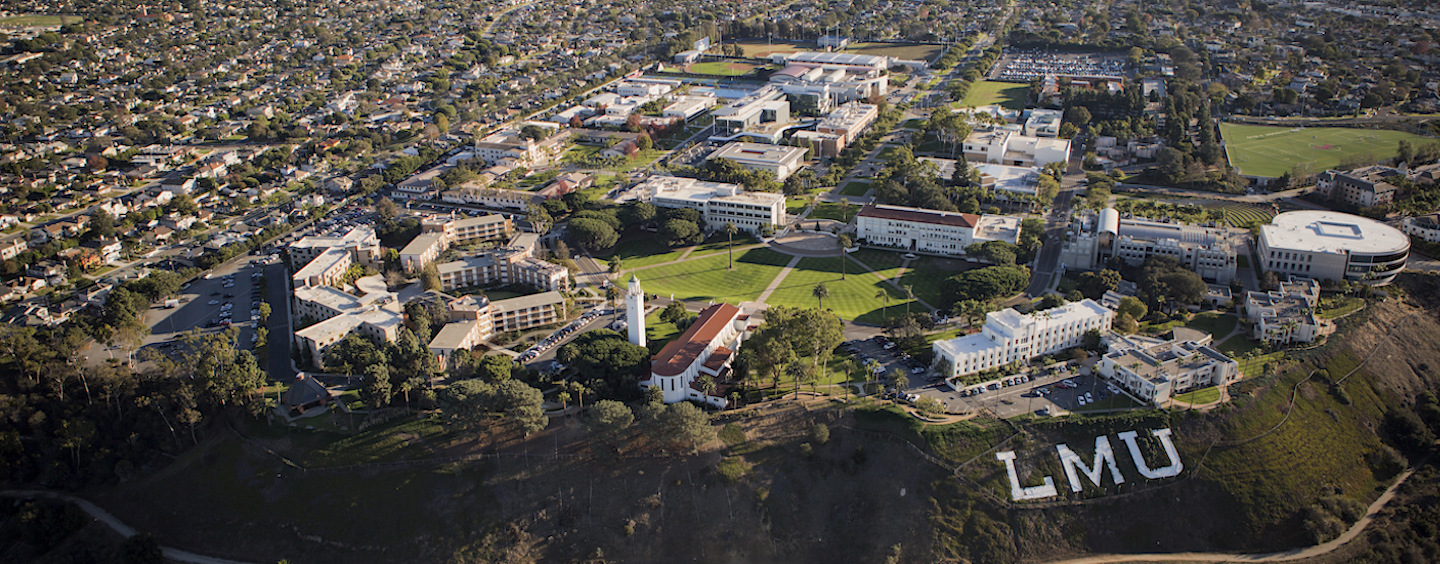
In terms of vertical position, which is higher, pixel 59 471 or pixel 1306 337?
pixel 1306 337

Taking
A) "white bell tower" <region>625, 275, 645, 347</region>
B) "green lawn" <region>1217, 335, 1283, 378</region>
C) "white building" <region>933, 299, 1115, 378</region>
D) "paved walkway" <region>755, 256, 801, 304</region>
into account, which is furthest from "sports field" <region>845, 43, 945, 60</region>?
"white bell tower" <region>625, 275, 645, 347</region>

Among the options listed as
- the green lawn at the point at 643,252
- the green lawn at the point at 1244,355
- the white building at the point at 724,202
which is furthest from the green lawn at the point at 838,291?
the green lawn at the point at 1244,355

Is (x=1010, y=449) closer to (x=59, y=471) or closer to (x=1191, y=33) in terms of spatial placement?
(x=59, y=471)

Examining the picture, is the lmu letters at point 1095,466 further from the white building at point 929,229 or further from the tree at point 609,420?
the white building at point 929,229

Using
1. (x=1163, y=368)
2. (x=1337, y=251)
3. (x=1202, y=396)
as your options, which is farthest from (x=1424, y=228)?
(x=1163, y=368)

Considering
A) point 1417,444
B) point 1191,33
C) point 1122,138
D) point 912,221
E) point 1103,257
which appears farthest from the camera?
point 1191,33

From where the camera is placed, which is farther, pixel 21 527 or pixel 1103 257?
pixel 1103 257

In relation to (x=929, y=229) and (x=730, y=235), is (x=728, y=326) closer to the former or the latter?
(x=730, y=235)

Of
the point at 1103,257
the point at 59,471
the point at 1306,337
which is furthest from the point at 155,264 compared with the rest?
the point at 1306,337
